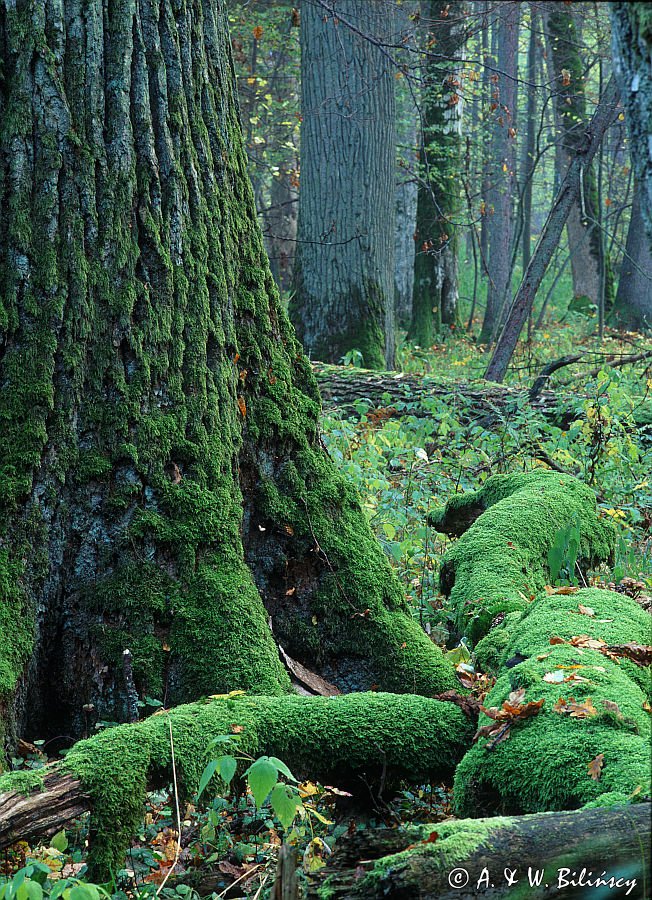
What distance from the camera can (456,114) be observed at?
15.8m

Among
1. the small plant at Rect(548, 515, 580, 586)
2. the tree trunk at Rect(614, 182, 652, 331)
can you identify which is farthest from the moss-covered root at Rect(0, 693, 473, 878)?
the tree trunk at Rect(614, 182, 652, 331)

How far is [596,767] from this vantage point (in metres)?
1.92

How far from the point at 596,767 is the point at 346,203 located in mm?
8805

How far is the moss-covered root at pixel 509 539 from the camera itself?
133 inches

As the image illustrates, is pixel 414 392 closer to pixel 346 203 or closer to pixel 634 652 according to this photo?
pixel 346 203

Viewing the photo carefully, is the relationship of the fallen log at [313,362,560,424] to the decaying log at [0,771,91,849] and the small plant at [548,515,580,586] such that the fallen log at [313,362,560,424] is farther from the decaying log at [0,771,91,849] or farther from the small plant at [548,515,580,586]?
the decaying log at [0,771,91,849]

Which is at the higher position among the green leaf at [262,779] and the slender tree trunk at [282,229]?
the slender tree trunk at [282,229]

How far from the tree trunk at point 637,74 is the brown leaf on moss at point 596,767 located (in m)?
1.25

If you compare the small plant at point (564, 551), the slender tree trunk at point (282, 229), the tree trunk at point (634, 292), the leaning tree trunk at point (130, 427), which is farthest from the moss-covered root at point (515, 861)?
the tree trunk at point (634, 292)

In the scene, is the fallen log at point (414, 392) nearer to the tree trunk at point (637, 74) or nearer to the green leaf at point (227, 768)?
the green leaf at point (227, 768)

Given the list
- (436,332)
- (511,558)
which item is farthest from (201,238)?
(436,332)

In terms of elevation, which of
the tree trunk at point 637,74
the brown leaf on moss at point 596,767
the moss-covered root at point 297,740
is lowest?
the moss-covered root at point 297,740

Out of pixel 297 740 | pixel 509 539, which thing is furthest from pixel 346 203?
pixel 297 740

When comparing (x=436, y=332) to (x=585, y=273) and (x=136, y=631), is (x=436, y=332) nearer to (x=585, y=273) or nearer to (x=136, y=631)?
(x=585, y=273)
